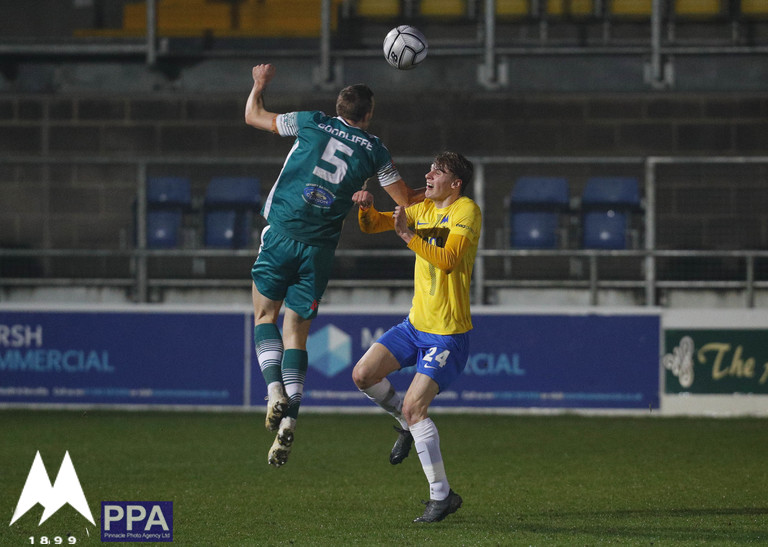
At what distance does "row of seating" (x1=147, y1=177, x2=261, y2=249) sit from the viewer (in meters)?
13.1

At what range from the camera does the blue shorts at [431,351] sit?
6734 millimetres

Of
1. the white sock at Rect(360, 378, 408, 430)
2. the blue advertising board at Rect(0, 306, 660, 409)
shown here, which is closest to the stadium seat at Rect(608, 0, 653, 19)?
the blue advertising board at Rect(0, 306, 660, 409)

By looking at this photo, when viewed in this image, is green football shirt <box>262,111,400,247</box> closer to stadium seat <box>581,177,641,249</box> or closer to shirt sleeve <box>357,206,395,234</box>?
shirt sleeve <box>357,206,395,234</box>

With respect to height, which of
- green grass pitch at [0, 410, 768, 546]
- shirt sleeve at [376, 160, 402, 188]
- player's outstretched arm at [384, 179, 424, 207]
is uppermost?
shirt sleeve at [376, 160, 402, 188]

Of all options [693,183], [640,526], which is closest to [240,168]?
[693,183]

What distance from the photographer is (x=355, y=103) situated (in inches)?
264

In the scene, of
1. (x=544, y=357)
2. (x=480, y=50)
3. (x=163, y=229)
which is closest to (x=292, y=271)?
(x=544, y=357)

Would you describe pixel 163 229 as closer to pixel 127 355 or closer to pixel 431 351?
pixel 127 355

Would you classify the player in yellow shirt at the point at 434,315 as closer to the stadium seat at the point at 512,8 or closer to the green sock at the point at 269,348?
the green sock at the point at 269,348

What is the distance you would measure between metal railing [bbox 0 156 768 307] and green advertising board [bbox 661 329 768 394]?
450mm

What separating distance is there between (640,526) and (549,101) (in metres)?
9.33

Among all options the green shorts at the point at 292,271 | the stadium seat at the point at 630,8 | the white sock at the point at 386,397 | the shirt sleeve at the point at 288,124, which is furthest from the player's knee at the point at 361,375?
the stadium seat at the point at 630,8

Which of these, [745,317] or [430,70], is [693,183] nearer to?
[745,317]

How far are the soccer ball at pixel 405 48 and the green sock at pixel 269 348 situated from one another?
6.13ft
